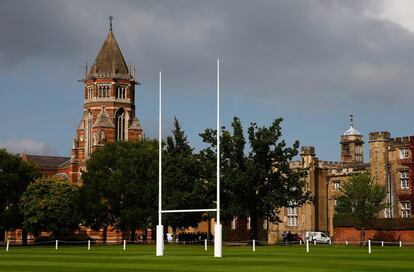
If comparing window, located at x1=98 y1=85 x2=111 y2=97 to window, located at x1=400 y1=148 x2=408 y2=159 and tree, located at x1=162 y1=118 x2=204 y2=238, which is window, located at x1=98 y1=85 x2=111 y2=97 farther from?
window, located at x1=400 y1=148 x2=408 y2=159

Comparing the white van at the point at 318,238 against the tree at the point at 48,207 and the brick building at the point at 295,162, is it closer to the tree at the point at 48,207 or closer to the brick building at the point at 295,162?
the brick building at the point at 295,162

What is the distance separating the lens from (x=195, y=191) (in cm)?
7250

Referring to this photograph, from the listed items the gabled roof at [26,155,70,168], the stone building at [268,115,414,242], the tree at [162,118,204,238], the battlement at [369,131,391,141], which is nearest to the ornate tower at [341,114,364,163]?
the stone building at [268,115,414,242]

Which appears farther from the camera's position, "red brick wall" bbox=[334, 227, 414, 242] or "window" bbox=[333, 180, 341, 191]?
"window" bbox=[333, 180, 341, 191]

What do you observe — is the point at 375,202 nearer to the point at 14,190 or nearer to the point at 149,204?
the point at 149,204

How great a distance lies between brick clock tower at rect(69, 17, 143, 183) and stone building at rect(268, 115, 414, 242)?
37059 mm

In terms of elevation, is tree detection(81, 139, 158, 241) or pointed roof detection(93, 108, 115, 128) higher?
pointed roof detection(93, 108, 115, 128)

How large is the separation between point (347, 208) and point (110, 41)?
2772 inches

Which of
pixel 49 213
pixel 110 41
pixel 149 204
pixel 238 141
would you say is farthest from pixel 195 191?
pixel 110 41

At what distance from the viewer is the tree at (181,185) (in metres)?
74.4

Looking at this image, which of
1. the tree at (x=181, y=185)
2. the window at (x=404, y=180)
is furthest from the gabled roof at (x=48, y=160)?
the window at (x=404, y=180)

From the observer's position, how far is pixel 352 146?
109 metres

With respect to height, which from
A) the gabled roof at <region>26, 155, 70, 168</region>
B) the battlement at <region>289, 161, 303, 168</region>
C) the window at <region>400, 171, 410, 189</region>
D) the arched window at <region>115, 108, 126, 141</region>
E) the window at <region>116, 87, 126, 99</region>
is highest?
the window at <region>116, 87, 126, 99</region>

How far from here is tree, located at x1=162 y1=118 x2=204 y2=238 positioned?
74438mm
